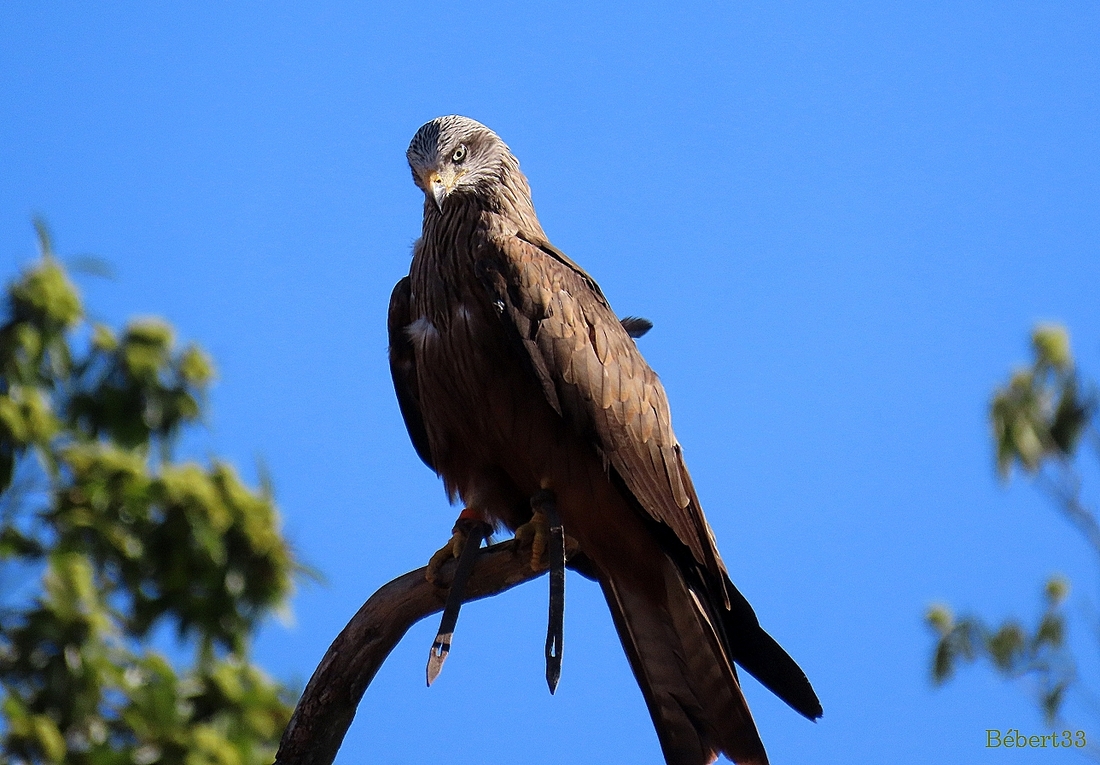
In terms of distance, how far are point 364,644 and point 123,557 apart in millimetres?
3237

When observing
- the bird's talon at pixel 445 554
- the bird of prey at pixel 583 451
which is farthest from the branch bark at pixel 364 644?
the bird of prey at pixel 583 451

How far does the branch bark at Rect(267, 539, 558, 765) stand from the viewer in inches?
126

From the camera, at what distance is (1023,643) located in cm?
600

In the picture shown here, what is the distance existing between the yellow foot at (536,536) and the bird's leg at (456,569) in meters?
0.14

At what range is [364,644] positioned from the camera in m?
3.32

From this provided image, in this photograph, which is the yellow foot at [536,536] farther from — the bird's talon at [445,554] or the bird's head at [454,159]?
the bird's head at [454,159]

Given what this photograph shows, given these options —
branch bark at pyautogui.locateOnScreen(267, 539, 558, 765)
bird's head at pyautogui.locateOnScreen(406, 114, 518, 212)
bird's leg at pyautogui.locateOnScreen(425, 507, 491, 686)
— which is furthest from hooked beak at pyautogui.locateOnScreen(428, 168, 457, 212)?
branch bark at pyautogui.locateOnScreen(267, 539, 558, 765)

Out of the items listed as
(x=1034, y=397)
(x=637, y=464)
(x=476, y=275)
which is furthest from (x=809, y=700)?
(x=1034, y=397)

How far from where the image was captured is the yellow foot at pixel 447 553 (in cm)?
350

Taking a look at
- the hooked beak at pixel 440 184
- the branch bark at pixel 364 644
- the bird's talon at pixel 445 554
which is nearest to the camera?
the branch bark at pixel 364 644

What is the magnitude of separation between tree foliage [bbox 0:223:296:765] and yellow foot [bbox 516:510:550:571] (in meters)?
2.41

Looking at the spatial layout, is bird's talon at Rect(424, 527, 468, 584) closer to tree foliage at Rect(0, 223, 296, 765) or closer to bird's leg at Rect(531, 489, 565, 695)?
bird's leg at Rect(531, 489, 565, 695)

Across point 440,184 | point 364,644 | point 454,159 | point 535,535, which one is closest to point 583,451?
point 535,535

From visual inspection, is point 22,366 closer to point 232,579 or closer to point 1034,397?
point 232,579
